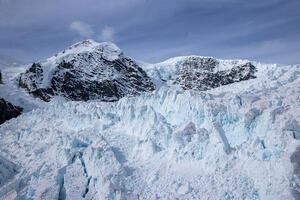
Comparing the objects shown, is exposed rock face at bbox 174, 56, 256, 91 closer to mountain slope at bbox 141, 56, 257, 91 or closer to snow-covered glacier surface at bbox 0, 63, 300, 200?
mountain slope at bbox 141, 56, 257, 91

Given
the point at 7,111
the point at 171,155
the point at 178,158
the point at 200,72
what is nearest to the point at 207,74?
the point at 200,72

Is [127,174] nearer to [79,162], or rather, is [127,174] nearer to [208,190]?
[79,162]

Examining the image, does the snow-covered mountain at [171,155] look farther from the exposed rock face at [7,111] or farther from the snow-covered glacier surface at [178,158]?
the exposed rock face at [7,111]

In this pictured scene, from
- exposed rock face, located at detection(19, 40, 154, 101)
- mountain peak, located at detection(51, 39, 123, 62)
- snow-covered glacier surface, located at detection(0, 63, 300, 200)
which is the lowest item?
snow-covered glacier surface, located at detection(0, 63, 300, 200)

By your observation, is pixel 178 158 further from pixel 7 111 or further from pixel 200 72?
pixel 200 72

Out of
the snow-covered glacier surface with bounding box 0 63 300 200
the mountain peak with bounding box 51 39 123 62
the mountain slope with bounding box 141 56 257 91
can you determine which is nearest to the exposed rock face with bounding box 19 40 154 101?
the mountain peak with bounding box 51 39 123 62
